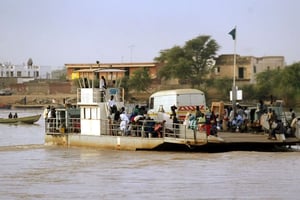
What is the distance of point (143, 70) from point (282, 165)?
54460 mm

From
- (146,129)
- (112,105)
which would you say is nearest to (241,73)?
(112,105)

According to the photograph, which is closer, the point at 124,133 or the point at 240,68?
the point at 124,133

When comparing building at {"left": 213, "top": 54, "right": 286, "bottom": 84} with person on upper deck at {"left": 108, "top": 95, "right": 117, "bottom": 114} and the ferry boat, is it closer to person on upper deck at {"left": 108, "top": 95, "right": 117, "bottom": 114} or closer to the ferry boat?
the ferry boat

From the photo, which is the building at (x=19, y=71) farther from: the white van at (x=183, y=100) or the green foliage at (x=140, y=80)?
the white van at (x=183, y=100)

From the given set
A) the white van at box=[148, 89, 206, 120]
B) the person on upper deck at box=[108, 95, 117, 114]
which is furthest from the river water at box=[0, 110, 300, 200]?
the white van at box=[148, 89, 206, 120]

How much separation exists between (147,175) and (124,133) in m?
6.02

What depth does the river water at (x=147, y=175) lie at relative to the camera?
56.2ft

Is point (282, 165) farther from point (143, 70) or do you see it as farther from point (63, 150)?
point (143, 70)

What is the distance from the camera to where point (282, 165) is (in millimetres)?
21438

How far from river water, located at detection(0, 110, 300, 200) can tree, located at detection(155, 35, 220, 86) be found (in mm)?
48383

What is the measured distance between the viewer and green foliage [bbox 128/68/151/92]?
74.9 metres

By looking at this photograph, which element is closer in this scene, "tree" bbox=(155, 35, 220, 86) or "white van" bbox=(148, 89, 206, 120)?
"white van" bbox=(148, 89, 206, 120)

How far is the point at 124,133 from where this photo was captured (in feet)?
85.0

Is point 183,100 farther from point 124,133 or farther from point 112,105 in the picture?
point 124,133
